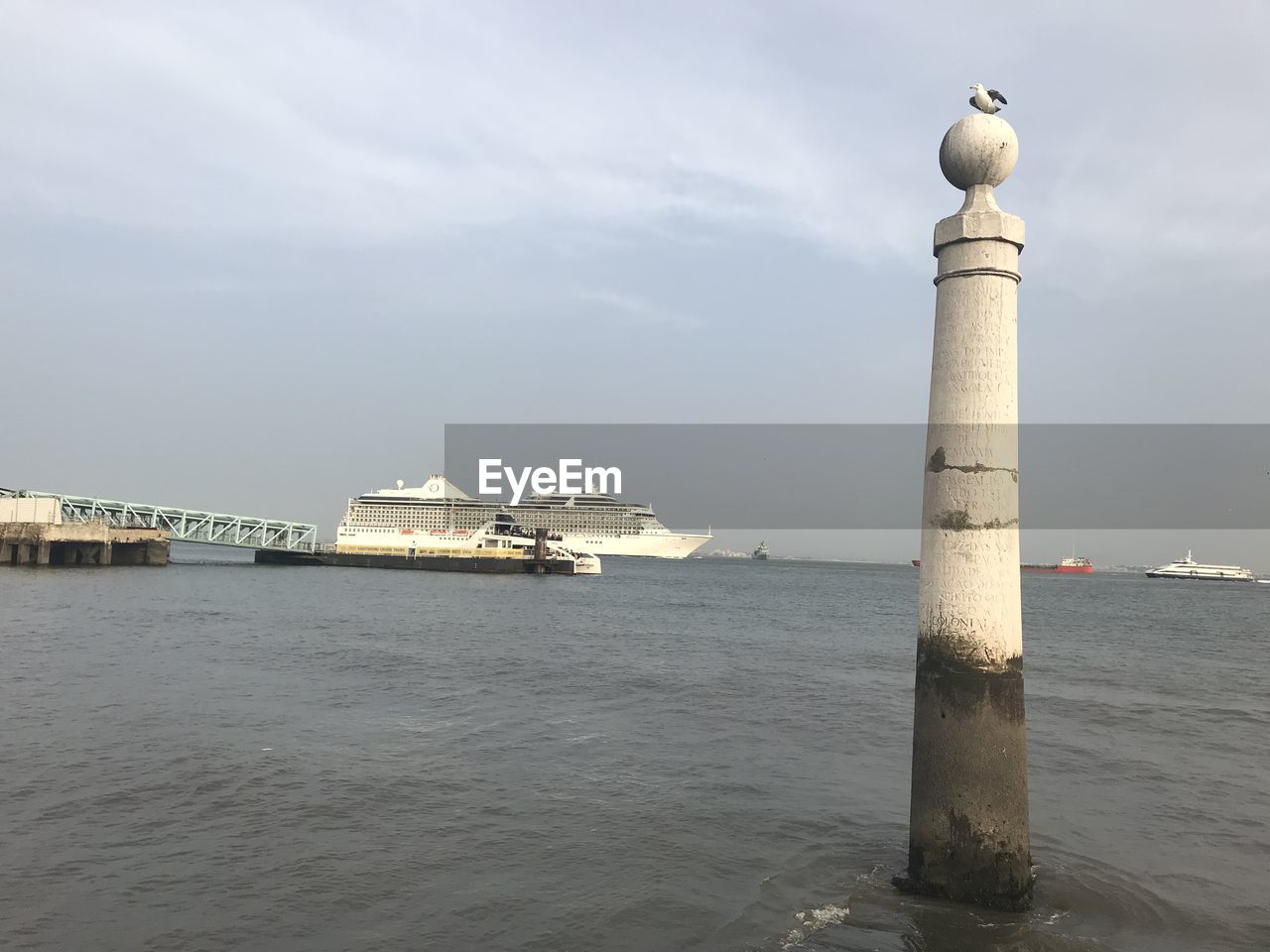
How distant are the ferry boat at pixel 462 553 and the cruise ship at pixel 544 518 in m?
18.4

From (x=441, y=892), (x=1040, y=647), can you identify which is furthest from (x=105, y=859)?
(x=1040, y=647)

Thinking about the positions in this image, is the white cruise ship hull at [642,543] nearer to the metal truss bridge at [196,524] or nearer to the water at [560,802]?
the metal truss bridge at [196,524]

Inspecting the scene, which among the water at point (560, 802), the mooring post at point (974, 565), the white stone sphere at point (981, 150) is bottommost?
the water at point (560, 802)

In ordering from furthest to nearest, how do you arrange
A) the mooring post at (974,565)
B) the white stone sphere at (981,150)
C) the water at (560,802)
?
the water at (560,802)
the white stone sphere at (981,150)
the mooring post at (974,565)

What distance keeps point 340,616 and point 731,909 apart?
88.4 feet

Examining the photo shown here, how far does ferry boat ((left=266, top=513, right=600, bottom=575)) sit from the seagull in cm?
6182

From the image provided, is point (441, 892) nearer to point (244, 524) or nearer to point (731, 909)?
point (731, 909)

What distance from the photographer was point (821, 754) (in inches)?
484

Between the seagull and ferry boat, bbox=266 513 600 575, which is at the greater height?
the seagull

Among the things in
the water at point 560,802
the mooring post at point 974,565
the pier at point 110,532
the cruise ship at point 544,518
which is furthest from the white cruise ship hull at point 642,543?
the mooring post at point 974,565

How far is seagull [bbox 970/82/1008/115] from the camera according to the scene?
20.9 feet

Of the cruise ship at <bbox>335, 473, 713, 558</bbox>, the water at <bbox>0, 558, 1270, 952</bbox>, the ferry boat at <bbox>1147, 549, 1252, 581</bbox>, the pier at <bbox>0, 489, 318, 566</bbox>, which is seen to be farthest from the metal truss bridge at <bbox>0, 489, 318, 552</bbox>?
the ferry boat at <bbox>1147, 549, 1252, 581</bbox>

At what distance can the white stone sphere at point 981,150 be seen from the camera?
19.9 ft

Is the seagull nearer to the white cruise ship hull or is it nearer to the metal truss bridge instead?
the metal truss bridge
